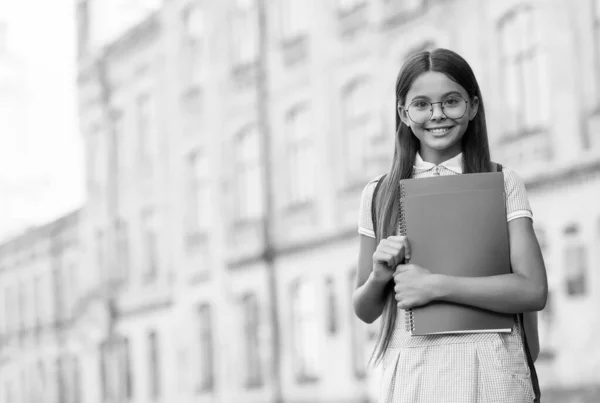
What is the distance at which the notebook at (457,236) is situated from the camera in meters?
1.81

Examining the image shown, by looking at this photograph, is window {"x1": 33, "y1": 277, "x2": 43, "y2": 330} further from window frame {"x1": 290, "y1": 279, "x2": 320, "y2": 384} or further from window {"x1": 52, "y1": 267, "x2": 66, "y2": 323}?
window frame {"x1": 290, "y1": 279, "x2": 320, "y2": 384}

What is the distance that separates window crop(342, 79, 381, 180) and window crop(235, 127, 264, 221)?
4.85 feet

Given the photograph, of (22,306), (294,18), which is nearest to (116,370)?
(22,306)

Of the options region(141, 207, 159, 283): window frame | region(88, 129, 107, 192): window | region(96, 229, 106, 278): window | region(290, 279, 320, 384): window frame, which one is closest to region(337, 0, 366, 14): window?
region(290, 279, 320, 384): window frame

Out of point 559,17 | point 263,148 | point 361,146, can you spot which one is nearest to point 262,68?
point 263,148

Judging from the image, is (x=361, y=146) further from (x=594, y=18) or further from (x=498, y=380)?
(x=498, y=380)

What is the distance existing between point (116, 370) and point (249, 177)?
11.2ft

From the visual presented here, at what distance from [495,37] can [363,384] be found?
3161 mm

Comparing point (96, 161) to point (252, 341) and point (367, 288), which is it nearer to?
point (252, 341)

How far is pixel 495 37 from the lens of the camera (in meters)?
7.54

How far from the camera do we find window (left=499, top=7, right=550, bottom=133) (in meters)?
6.96

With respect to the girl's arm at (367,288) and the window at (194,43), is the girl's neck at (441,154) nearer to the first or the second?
the girl's arm at (367,288)

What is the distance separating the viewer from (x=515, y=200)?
1853mm

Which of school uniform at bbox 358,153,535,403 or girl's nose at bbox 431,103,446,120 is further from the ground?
girl's nose at bbox 431,103,446,120
